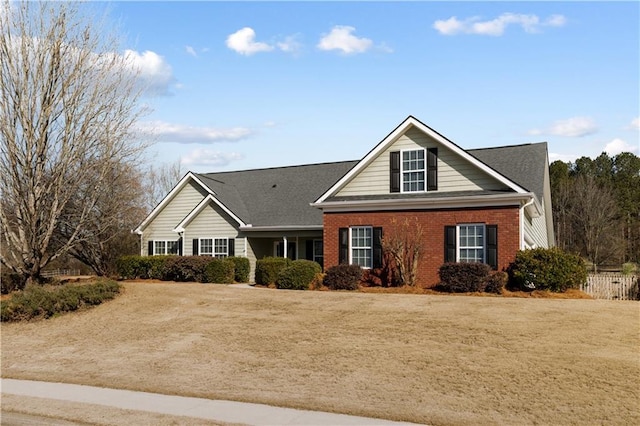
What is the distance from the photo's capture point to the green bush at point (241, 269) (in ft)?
88.9

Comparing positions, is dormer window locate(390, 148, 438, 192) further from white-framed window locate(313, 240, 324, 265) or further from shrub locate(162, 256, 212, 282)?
shrub locate(162, 256, 212, 282)

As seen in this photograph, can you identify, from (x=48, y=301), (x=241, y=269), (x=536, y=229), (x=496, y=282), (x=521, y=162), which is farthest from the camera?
(x=241, y=269)

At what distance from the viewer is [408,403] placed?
29.8 feet

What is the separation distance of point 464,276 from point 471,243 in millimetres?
2154

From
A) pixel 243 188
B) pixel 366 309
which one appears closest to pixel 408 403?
pixel 366 309

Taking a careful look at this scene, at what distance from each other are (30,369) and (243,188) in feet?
70.5

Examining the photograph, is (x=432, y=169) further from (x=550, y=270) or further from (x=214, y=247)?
(x=214, y=247)

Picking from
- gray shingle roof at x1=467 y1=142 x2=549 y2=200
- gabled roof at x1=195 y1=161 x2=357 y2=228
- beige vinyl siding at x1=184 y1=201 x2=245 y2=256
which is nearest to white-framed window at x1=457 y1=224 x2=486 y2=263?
gray shingle roof at x1=467 y1=142 x2=549 y2=200

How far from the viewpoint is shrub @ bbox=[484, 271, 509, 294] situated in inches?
765

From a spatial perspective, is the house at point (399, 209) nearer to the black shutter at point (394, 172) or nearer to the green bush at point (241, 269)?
the black shutter at point (394, 172)

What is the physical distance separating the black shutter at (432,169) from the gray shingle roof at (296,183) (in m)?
4.03

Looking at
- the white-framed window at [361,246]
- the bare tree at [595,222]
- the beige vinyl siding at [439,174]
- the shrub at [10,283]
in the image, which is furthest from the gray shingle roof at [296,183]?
the bare tree at [595,222]

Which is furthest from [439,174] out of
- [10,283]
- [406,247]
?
Result: [10,283]

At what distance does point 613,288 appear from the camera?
70.5 feet
